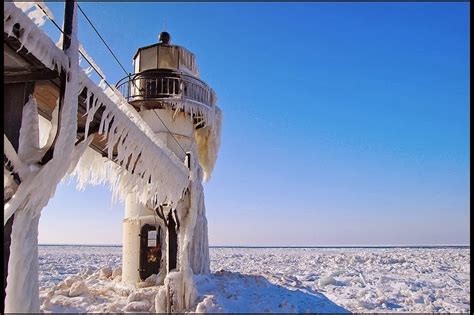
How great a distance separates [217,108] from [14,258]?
10654mm

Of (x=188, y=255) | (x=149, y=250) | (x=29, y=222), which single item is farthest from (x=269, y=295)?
(x=29, y=222)

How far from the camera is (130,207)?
11.6m

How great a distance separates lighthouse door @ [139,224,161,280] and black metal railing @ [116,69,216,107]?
13.1ft

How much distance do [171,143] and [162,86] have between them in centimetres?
183

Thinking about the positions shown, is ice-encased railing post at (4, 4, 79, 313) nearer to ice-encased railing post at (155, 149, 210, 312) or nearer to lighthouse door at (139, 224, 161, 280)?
ice-encased railing post at (155, 149, 210, 312)

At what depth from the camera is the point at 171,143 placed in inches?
463

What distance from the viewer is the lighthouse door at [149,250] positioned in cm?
1088

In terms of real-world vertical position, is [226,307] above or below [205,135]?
below

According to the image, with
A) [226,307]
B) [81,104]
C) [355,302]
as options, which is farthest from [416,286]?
[81,104]

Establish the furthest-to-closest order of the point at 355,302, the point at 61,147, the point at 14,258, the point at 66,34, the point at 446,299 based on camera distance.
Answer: the point at 446,299 < the point at 355,302 < the point at 66,34 < the point at 61,147 < the point at 14,258

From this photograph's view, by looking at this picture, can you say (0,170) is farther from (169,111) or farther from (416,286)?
(416,286)

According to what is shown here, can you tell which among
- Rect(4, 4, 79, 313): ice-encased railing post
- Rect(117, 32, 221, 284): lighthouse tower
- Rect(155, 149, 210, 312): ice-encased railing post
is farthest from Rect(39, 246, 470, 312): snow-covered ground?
Rect(4, 4, 79, 313): ice-encased railing post

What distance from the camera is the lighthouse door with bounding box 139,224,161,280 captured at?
10875 millimetres

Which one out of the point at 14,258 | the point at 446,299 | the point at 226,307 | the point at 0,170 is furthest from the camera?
the point at 446,299
